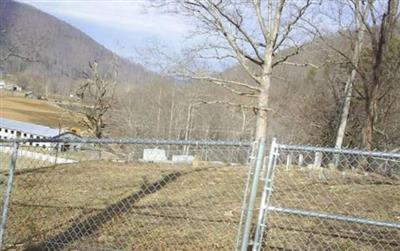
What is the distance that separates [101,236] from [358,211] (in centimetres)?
437

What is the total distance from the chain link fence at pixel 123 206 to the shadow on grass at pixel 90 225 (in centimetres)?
1

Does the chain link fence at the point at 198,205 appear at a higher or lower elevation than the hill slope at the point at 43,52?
lower

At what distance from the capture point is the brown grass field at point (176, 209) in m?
6.17

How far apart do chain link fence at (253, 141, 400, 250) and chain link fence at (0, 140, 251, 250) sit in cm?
A: 45

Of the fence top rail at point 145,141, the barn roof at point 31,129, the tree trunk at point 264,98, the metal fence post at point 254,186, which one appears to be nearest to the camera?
the metal fence post at point 254,186

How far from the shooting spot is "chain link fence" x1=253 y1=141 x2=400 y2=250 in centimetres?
433

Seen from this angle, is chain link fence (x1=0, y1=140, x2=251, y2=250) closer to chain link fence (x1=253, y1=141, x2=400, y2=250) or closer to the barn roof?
chain link fence (x1=253, y1=141, x2=400, y2=250)

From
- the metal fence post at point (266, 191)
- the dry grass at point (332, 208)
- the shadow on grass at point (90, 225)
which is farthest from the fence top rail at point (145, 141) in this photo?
the dry grass at point (332, 208)

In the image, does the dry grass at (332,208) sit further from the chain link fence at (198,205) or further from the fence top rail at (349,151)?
the fence top rail at (349,151)

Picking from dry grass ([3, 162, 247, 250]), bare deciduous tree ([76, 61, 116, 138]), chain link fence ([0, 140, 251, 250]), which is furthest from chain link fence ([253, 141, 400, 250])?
bare deciduous tree ([76, 61, 116, 138])

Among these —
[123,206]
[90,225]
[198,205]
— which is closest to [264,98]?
[198,205]

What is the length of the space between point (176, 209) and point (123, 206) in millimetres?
843

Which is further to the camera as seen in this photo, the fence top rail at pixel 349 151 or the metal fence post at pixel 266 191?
the metal fence post at pixel 266 191

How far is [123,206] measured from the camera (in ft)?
25.9
